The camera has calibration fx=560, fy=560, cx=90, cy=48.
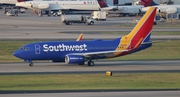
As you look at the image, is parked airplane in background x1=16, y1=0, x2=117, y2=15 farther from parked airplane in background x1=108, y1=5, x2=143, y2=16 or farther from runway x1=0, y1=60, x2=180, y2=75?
runway x1=0, y1=60, x2=180, y2=75

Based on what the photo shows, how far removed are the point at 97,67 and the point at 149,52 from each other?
17162mm

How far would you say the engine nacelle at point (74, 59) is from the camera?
189 ft

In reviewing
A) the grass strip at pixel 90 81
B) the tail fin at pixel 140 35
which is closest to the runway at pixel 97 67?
the tail fin at pixel 140 35

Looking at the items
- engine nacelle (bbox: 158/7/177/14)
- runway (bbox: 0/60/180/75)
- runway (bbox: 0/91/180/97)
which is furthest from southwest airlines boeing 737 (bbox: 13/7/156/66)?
engine nacelle (bbox: 158/7/177/14)

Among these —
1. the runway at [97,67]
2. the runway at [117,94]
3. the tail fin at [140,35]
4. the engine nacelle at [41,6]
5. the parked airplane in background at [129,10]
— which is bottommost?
the parked airplane in background at [129,10]

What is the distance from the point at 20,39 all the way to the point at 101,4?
3415 inches

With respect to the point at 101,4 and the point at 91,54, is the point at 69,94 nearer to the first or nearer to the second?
the point at 91,54

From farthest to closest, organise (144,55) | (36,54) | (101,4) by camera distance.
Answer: (101,4) → (144,55) → (36,54)

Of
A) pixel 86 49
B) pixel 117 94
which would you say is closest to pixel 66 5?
pixel 86 49

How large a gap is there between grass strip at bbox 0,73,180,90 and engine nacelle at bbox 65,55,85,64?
7022 mm

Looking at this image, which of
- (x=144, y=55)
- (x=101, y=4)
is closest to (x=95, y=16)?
(x=101, y=4)

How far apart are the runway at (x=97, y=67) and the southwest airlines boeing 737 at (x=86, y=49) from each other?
0.97 metres

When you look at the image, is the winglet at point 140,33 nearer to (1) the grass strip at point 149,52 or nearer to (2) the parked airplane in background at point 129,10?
(1) the grass strip at point 149,52

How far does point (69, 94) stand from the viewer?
38375 mm
